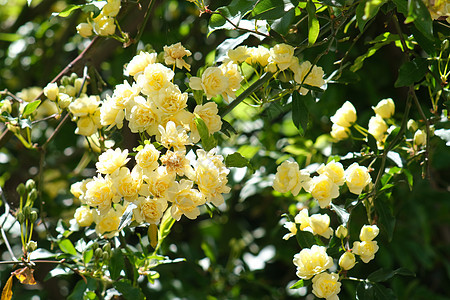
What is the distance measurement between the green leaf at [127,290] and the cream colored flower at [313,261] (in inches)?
11.7

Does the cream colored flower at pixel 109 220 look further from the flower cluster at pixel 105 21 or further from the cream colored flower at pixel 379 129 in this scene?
the cream colored flower at pixel 379 129

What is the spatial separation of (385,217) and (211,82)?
39 centimetres

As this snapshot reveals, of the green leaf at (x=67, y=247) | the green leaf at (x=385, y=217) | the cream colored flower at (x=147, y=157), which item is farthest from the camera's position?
the green leaf at (x=67, y=247)

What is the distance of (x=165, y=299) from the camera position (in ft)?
4.70

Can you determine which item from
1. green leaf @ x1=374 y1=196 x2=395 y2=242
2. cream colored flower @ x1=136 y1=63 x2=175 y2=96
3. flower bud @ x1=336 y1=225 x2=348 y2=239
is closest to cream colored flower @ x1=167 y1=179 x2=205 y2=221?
cream colored flower @ x1=136 y1=63 x2=175 y2=96

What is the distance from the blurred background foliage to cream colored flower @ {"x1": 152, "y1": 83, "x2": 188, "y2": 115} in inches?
19.6

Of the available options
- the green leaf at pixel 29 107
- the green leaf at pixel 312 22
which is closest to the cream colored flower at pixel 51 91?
the green leaf at pixel 29 107

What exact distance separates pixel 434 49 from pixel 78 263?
2.41 ft

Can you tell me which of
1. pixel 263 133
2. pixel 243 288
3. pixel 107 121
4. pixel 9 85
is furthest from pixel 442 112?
pixel 9 85

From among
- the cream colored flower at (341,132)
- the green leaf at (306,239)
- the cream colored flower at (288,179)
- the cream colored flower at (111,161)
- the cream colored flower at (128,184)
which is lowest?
the cream colored flower at (341,132)

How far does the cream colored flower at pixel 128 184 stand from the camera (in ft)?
2.35

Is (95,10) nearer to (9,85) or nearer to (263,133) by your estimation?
(263,133)

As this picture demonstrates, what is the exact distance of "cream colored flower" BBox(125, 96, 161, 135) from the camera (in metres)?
0.73

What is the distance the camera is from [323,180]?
2.71ft
